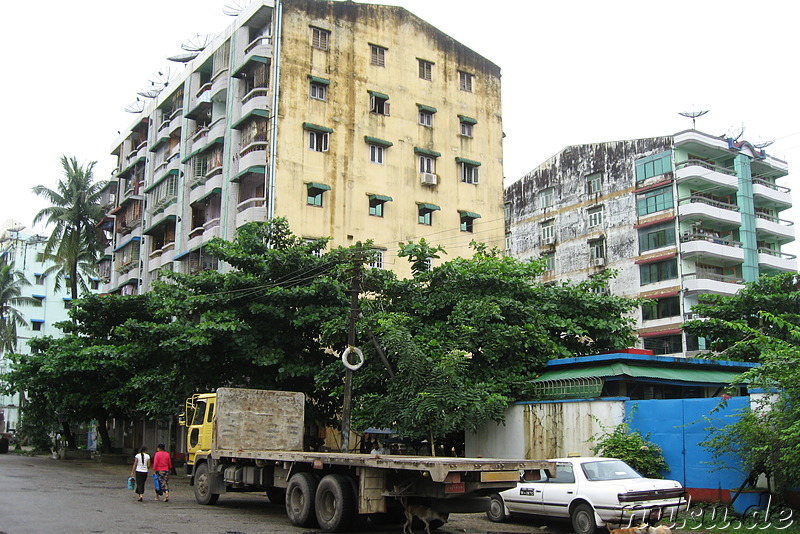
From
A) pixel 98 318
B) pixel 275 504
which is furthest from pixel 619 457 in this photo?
pixel 98 318

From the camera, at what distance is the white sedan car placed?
12766 millimetres

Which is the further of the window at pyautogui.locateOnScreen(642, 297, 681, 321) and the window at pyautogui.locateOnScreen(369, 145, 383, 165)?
the window at pyautogui.locateOnScreen(642, 297, 681, 321)

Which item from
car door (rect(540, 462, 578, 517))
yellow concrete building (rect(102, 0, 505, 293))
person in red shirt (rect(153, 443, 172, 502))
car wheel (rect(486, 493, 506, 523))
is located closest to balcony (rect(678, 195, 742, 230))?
yellow concrete building (rect(102, 0, 505, 293))

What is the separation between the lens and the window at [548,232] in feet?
168

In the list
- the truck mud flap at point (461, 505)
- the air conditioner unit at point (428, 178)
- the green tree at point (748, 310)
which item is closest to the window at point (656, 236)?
the air conditioner unit at point (428, 178)

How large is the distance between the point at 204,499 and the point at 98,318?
19.7 meters

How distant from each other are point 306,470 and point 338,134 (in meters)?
23.3

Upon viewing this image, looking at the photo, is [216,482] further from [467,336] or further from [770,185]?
[770,185]

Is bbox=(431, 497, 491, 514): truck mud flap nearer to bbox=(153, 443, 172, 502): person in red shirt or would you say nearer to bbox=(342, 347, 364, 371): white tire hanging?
bbox=(342, 347, 364, 371): white tire hanging

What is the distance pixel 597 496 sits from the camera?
13172mm

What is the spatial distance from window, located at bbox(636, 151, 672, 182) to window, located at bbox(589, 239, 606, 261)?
177 inches

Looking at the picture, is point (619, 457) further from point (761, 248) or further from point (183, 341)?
point (761, 248)

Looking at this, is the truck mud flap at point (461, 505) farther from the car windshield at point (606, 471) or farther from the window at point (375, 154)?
the window at point (375, 154)

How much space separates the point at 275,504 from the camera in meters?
18.3
